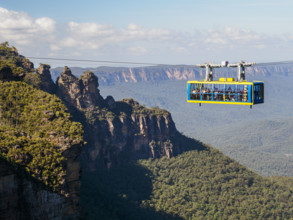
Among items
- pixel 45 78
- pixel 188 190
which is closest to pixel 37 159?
pixel 45 78

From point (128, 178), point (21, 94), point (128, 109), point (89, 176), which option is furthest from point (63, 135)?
point (128, 109)

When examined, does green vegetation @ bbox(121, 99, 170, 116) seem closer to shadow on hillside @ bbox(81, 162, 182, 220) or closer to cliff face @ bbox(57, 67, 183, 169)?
cliff face @ bbox(57, 67, 183, 169)

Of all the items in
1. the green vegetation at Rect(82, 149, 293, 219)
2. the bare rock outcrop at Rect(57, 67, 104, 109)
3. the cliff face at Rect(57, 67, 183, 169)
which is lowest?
the green vegetation at Rect(82, 149, 293, 219)

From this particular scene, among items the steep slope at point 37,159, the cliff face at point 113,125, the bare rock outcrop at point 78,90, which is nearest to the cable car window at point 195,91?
the steep slope at point 37,159

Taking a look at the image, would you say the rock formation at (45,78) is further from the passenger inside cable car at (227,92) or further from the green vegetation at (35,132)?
the passenger inside cable car at (227,92)

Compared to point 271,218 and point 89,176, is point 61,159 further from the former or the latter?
point 271,218

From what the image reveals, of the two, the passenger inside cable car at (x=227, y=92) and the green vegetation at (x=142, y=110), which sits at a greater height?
the passenger inside cable car at (x=227, y=92)

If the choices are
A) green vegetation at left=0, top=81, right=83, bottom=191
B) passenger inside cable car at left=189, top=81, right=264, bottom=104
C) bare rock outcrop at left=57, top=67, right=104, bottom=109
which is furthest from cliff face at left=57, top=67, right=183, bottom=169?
passenger inside cable car at left=189, top=81, right=264, bottom=104
